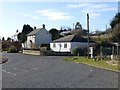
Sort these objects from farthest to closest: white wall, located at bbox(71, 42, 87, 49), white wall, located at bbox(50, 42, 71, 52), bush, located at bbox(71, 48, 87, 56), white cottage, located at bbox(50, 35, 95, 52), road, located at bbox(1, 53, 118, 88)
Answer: white wall, located at bbox(50, 42, 71, 52) → white wall, located at bbox(71, 42, 87, 49) → white cottage, located at bbox(50, 35, 95, 52) → bush, located at bbox(71, 48, 87, 56) → road, located at bbox(1, 53, 118, 88)

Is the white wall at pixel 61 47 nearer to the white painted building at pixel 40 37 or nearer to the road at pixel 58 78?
the white painted building at pixel 40 37

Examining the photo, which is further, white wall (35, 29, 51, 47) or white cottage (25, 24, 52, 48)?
white wall (35, 29, 51, 47)

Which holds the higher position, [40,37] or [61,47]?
[40,37]

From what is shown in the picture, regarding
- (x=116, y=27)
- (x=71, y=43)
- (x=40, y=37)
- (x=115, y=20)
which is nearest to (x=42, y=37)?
(x=40, y=37)

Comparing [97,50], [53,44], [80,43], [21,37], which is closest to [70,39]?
[80,43]

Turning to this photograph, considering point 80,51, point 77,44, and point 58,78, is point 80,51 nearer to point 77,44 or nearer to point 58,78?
point 77,44

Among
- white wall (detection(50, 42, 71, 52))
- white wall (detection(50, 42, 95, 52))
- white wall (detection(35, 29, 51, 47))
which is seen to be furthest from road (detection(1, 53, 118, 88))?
white wall (detection(35, 29, 51, 47))

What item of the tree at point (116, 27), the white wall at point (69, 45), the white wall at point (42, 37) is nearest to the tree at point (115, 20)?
the tree at point (116, 27)

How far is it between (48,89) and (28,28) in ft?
375

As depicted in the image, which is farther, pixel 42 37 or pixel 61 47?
pixel 42 37

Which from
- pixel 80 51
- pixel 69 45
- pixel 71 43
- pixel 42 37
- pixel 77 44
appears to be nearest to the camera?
pixel 80 51

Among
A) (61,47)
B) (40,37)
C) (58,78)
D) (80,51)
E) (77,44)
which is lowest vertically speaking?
(58,78)

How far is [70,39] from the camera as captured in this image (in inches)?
3039

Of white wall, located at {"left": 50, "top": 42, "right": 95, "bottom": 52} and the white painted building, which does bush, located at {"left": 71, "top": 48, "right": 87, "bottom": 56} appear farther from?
the white painted building
